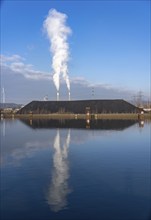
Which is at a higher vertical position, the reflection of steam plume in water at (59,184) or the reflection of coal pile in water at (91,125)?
the reflection of coal pile in water at (91,125)

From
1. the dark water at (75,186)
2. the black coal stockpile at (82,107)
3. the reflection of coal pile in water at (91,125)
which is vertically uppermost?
the black coal stockpile at (82,107)

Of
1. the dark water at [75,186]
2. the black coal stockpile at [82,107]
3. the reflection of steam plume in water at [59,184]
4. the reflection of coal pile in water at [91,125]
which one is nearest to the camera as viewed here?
the dark water at [75,186]

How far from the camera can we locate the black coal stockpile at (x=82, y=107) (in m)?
47.0

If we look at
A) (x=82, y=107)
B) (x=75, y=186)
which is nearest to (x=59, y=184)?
(x=75, y=186)

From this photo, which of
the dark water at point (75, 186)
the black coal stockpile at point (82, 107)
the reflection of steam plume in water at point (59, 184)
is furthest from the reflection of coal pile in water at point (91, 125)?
the black coal stockpile at point (82, 107)

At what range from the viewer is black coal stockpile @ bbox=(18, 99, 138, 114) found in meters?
47.0

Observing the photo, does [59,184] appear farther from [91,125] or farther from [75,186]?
[91,125]

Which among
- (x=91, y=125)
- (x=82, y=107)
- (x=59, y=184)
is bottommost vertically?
(x=59, y=184)

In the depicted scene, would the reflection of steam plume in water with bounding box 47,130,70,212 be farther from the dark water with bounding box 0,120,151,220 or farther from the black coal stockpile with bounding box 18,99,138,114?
the black coal stockpile with bounding box 18,99,138,114

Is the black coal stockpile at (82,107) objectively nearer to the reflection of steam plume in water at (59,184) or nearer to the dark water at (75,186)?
the dark water at (75,186)

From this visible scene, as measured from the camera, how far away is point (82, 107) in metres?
48.7

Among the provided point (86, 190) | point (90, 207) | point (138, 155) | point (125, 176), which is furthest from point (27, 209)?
point (138, 155)

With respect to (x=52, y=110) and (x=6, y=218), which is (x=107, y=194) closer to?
(x=6, y=218)

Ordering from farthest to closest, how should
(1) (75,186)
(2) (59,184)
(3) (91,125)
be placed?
1. (3) (91,125)
2. (2) (59,184)
3. (1) (75,186)
